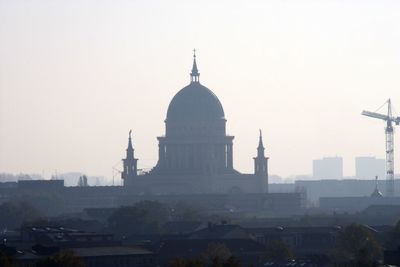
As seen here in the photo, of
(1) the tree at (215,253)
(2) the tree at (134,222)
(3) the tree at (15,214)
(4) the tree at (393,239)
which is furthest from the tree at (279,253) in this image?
(3) the tree at (15,214)

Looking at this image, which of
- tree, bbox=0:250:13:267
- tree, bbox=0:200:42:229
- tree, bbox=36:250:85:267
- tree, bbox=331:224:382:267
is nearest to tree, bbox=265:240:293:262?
tree, bbox=331:224:382:267

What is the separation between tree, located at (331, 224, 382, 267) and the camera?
107438 millimetres

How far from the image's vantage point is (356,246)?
379ft

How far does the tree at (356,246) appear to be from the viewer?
107438 mm

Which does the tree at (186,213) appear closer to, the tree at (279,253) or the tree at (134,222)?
the tree at (134,222)

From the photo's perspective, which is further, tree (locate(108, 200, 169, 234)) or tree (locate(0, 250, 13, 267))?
tree (locate(108, 200, 169, 234))

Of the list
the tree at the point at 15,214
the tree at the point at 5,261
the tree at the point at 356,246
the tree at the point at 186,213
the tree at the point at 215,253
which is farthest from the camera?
the tree at the point at 15,214

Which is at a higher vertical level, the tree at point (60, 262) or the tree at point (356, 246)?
the tree at point (356, 246)

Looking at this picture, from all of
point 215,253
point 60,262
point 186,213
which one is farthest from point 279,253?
point 186,213

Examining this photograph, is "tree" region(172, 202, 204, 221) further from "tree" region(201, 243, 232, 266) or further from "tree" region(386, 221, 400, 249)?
"tree" region(201, 243, 232, 266)

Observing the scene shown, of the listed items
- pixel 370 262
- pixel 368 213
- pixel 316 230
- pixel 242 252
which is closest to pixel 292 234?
pixel 316 230

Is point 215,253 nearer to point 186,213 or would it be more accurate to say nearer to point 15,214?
point 186,213

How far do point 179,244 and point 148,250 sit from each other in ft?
7.56

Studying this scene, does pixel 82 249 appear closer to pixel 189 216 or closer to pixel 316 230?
pixel 316 230
